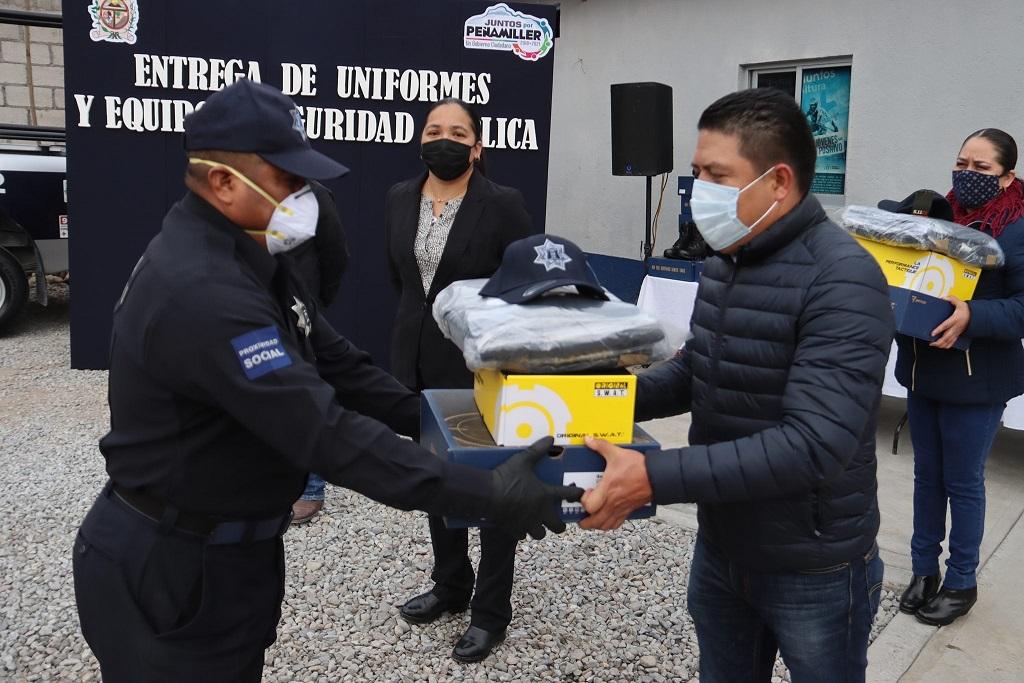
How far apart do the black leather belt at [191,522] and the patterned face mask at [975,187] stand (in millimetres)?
3112

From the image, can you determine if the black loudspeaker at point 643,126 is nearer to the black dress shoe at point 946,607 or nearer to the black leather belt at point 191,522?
the black dress shoe at point 946,607

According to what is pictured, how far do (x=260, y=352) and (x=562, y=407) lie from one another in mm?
660

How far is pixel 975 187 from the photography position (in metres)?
3.79

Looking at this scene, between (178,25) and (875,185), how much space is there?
5.67m

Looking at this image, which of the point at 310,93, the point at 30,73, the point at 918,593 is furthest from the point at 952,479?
the point at 30,73

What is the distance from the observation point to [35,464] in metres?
5.61

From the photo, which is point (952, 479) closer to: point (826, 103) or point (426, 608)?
point (426, 608)

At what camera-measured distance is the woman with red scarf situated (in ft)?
11.8

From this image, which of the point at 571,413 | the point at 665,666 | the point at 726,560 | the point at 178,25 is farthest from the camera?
the point at 178,25

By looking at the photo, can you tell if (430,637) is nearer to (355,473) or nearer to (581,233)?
(355,473)

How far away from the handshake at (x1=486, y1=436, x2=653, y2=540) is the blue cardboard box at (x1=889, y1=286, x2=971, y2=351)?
1944 millimetres

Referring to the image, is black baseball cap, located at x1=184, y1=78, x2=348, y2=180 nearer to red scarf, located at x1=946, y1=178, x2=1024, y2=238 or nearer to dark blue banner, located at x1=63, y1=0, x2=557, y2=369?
red scarf, located at x1=946, y1=178, x2=1024, y2=238

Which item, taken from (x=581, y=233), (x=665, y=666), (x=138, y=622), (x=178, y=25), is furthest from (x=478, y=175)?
(x=581, y=233)

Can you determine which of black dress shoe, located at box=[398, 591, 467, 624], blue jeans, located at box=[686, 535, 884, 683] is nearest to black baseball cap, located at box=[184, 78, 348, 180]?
blue jeans, located at box=[686, 535, 884, 683]
